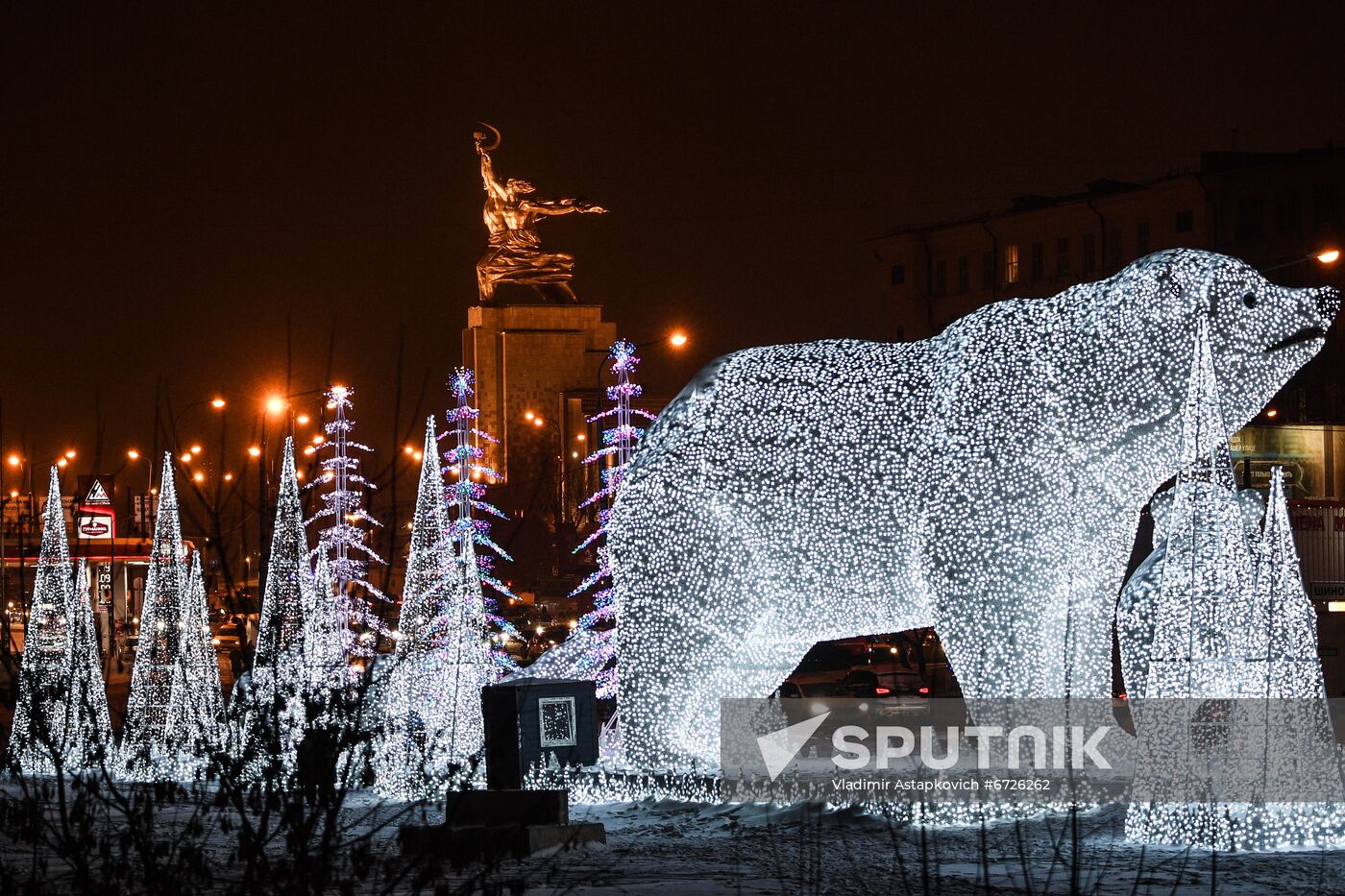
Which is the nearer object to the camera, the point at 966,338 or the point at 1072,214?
the point at 966,338

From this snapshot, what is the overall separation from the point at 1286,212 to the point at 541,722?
41511 mm

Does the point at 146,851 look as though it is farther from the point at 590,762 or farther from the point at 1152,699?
the point at 590,762

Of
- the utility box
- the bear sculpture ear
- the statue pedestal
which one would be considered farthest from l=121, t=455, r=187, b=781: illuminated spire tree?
the statue pedestal

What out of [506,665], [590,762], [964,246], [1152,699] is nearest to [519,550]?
[964,246]

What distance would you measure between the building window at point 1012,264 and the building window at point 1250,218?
7123mm

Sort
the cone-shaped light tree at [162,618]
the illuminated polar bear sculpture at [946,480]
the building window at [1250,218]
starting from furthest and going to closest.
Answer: the building window at [1250,218], the cone-shaped light tree at [162,618], the illuminated polar bear sculpture at [946,480]

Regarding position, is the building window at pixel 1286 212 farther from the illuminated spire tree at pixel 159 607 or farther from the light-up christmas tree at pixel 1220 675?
the light-up christmas tree at pixel 1220 675

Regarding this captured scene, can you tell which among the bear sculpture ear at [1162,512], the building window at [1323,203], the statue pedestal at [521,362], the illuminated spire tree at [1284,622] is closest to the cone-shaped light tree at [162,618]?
the bear sculpture ear at [1162,512]

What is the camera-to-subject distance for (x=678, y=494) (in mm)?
12531

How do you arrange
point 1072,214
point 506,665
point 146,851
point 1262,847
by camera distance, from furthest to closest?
1. point 1072,214
2. point 506,665
3. point 1262,847
4. point 146,851

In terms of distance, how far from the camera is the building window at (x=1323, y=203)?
5038 cm

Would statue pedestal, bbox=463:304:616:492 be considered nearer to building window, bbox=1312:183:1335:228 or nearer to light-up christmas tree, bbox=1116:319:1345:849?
building window, bbox=1312:183:1335:228

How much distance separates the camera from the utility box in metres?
12.7

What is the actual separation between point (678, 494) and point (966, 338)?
6.53 feet
